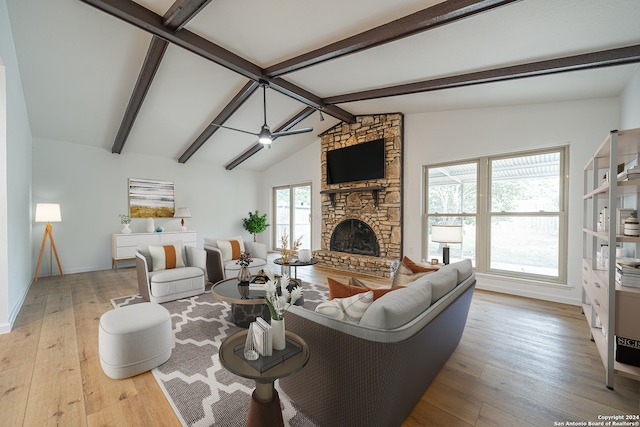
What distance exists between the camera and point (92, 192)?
571cm

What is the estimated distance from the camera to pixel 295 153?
→ 758cm

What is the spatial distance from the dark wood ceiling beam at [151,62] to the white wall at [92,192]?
0.71 metres

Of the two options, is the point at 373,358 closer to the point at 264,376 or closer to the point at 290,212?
the point at 264,376

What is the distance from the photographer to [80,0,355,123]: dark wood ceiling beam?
104 inches

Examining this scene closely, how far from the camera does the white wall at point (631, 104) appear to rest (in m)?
2.74

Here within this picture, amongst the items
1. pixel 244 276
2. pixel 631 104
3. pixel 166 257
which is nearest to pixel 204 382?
pixel 244 276

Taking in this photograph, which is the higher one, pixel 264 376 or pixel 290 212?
pixel 290 212

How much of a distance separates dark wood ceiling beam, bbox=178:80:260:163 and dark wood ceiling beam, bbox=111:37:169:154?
1194mm

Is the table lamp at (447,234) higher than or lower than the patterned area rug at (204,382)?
higher

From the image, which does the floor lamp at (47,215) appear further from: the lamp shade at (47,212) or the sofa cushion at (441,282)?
the sofa cushion at (441,282)

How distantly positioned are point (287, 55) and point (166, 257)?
3.32 m

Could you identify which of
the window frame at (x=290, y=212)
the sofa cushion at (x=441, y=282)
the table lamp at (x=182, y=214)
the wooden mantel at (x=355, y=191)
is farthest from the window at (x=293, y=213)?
the sofa cushion at (x=441, y=282)

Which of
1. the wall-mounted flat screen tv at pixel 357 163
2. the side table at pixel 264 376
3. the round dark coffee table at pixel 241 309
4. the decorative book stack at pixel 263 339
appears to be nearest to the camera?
the side table at pixel 264 376

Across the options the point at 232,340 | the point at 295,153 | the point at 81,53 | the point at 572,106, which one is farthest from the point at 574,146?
the point at 81,53
